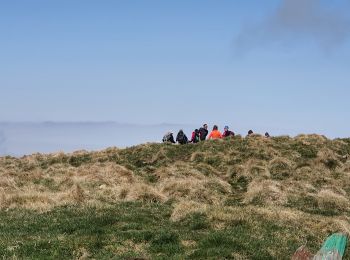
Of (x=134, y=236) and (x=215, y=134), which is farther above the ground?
(x=215, y=134)

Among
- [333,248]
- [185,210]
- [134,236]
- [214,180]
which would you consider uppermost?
[333,248]

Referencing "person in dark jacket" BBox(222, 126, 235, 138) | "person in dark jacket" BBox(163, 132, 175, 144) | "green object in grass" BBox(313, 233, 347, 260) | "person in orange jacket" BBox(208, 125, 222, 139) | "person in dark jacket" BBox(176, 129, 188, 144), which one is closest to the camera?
"green object in grass" BBox(313, 233, 347, 260)

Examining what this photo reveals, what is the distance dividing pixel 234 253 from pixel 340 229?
542cm

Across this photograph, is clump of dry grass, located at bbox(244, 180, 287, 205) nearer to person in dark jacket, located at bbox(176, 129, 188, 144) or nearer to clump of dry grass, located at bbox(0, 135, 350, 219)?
clump of dry grass, located at bbox(0, 135, 350, 219)

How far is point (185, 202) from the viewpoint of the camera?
19.8m

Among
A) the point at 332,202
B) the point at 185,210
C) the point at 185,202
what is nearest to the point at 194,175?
the point at 332,202

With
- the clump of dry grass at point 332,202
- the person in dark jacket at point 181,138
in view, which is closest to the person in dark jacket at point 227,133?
the person in dark jacket at point 181,138

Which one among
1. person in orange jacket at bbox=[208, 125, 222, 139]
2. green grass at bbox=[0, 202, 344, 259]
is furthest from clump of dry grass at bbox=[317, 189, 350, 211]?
person in orange jacket at bbox=[208, 125, 222, 139]

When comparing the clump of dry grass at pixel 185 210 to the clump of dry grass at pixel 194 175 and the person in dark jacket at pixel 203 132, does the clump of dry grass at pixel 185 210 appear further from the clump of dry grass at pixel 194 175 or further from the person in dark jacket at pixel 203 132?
the person in dark jacket at pixel 203 132

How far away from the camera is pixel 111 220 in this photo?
17.6 meters

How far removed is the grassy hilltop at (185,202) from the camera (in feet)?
47.9

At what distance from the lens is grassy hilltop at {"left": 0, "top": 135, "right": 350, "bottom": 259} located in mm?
14609

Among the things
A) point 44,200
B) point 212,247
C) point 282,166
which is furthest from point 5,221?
point 282,166

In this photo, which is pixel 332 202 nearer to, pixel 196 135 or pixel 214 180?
pixel 214 180
